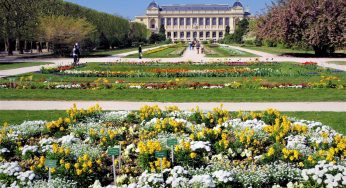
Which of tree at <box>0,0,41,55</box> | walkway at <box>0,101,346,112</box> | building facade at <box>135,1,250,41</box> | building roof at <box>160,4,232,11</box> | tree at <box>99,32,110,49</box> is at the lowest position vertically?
walkway at <box>0,101,346,112</box>

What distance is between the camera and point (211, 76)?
1991cm

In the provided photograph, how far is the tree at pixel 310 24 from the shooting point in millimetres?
35550

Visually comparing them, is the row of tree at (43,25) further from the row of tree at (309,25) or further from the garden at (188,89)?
the garden at (188,89)

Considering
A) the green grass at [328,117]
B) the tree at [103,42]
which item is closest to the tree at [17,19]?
the tree at [103,42]

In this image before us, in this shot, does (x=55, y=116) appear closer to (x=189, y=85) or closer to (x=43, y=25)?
(x=189, y=85)

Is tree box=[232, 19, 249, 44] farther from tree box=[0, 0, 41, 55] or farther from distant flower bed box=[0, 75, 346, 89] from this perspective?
distant flower bed box=[0, 75, 346, 89]

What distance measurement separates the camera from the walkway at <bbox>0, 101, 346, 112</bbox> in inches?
463

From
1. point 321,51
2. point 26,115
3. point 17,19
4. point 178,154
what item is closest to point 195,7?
point 17,19

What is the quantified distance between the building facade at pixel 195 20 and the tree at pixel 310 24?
112m

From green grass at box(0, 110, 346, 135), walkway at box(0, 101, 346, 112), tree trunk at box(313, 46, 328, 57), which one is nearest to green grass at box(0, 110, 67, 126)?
green grass at box(0, 110, 346, 135)

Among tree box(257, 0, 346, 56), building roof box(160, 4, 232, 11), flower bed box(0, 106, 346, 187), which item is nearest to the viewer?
flower bed box(0, 106, 346, 187)

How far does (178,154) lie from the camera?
6.41 meters

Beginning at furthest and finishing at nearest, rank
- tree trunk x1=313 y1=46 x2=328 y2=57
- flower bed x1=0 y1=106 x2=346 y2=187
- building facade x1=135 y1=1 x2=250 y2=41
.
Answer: building facade x1=135 y1=1 x2=250 y2=41 < tree trunk x1=313 y1=46 x2=328 y2=57 < flower bed x1=0 y1=106 x2=346 y2=187

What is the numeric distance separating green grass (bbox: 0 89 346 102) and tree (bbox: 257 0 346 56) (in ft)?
73.5
